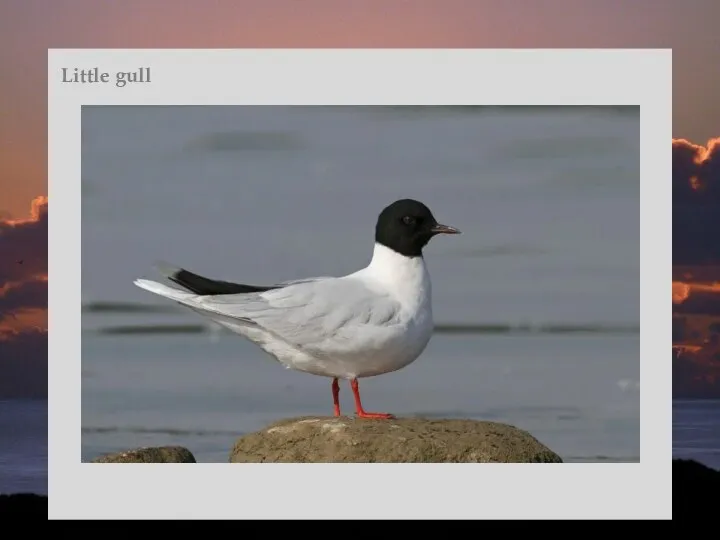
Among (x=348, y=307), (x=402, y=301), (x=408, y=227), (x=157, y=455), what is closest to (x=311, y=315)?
(x=348, y=307)

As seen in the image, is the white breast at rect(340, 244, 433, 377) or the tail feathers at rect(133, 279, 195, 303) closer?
the tail feathers at rect(133, 279, 195, 303)

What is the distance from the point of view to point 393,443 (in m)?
8.19

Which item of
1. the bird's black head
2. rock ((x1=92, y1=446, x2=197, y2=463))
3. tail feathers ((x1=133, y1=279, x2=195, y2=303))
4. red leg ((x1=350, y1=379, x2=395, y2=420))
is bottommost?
rock ((x1=92, y1=446, x2=197, y2=463))

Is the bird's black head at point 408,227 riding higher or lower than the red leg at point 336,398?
higher

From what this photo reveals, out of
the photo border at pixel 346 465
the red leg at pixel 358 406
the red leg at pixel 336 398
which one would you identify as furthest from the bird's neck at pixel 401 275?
the photo border at pixel 346 465

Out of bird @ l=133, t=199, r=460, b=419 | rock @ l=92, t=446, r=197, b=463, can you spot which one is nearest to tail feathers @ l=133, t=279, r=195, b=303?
bird @ l=133, t=199, r=460, b=419

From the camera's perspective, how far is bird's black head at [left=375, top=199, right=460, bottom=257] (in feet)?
27.5

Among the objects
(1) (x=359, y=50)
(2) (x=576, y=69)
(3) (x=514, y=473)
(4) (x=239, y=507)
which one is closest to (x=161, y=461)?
(4) (x=239, y=507)

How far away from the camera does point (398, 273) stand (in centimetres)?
844

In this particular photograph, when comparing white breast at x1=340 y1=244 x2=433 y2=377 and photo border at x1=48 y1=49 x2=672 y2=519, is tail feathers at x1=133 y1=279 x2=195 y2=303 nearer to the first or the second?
photo border at x1=48 y1=49 x2=672 y2=519

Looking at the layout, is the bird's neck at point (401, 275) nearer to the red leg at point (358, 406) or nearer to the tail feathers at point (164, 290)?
the red leg at point (358, 406)

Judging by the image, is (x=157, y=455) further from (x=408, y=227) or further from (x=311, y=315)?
(x=408, y=227)

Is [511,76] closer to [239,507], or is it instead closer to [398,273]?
[398,273]

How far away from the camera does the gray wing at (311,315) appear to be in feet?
26.7
